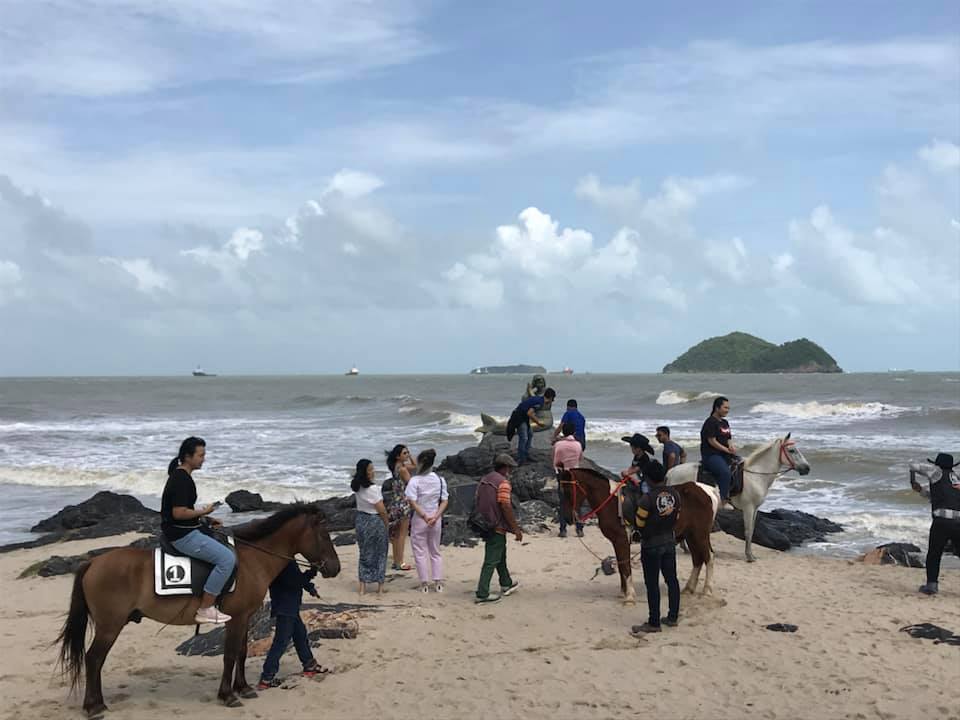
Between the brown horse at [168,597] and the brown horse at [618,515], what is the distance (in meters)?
3.95

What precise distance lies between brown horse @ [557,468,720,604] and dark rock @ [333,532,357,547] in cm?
530

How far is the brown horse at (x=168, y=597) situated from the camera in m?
6.82

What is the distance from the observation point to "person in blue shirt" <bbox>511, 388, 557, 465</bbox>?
1666 cm

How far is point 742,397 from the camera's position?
71.1 meters

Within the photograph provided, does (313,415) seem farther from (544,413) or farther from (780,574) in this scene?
(780,574)

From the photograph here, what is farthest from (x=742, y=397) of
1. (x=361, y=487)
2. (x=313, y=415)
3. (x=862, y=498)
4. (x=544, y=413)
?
(x=361, y=487)

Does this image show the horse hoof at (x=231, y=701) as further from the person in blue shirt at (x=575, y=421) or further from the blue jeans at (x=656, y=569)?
the person in blue shirt at (x=575, y=421)

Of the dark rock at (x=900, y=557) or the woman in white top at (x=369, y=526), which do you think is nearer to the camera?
the woman in white top at (x=369, y=526)

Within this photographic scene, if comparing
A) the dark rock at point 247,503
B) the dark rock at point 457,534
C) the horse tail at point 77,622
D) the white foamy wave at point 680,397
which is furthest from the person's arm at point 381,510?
the white foamy wave at point 680,397

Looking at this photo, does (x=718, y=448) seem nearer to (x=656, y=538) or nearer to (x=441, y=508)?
(x=656, y=538)

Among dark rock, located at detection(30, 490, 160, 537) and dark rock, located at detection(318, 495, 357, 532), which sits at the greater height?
dark rock, located at detection(318, 495, 357, 532)

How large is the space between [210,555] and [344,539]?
27.0 feet

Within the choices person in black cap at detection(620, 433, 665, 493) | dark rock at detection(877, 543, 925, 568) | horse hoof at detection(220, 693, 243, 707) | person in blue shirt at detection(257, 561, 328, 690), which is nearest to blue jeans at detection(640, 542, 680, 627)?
person in black cap at detection(620, 433, 665, 493)

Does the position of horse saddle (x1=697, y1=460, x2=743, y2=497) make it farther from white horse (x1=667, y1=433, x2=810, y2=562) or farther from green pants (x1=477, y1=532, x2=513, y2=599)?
green pants (x1=477, y1=532, x2=513, y2=599)
